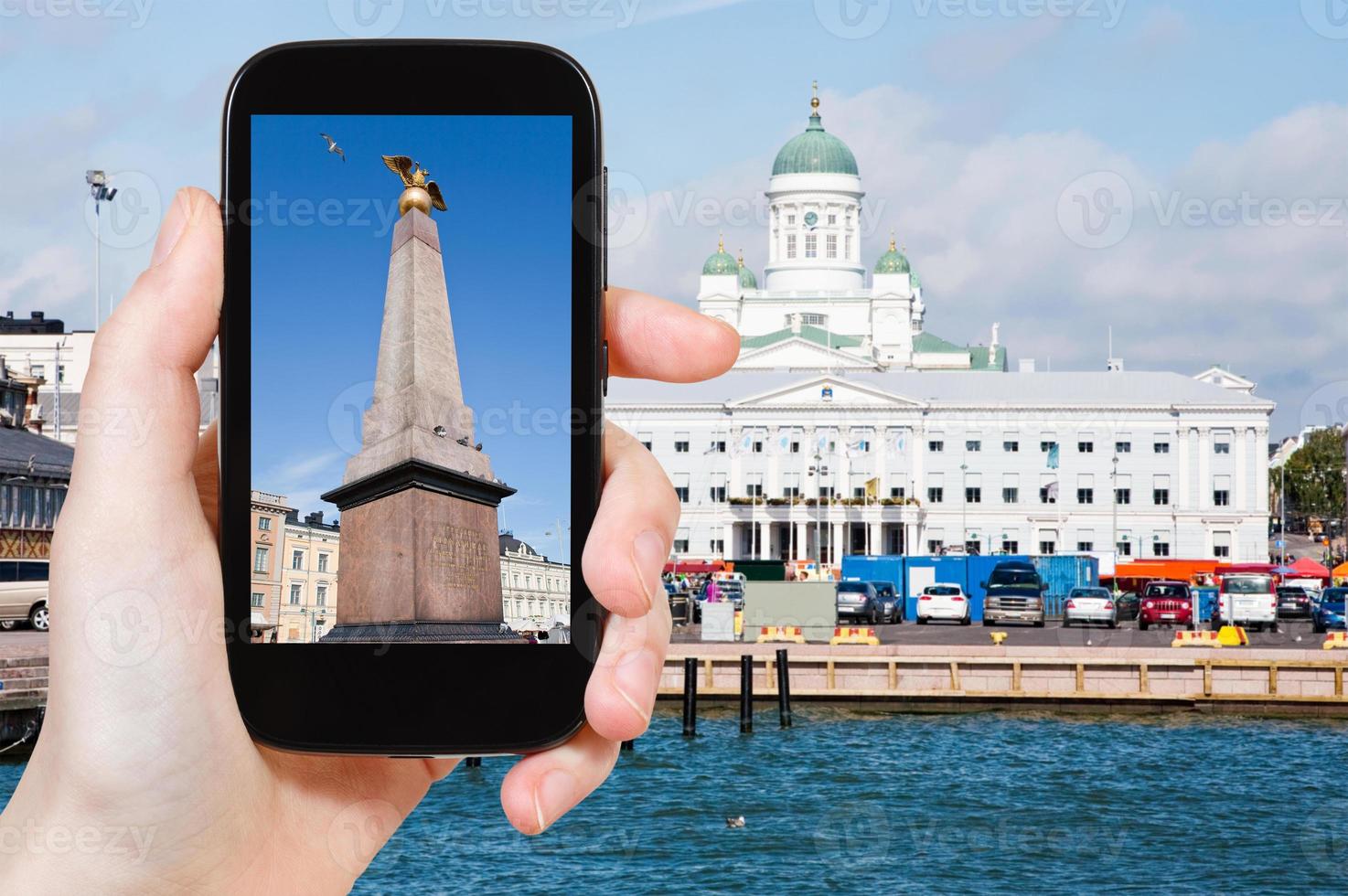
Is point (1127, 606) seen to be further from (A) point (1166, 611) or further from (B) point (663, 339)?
(B) point (663, 339)

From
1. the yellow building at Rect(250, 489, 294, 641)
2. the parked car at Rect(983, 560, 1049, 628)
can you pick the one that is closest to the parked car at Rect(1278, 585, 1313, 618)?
the parked car at Rect(983, 560, 1049, 628)

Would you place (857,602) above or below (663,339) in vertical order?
below

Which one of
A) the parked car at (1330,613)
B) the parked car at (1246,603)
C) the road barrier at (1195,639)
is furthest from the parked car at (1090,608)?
the road barrier at (1195,639)

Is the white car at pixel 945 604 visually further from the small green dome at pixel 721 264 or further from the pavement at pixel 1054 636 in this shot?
the small green dome at pixel 721 264

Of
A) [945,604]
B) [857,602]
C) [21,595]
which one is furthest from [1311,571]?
[21,595]

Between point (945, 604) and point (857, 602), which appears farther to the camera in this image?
point (945, 604)

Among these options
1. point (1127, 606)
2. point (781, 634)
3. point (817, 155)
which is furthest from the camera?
point (817, 155)
